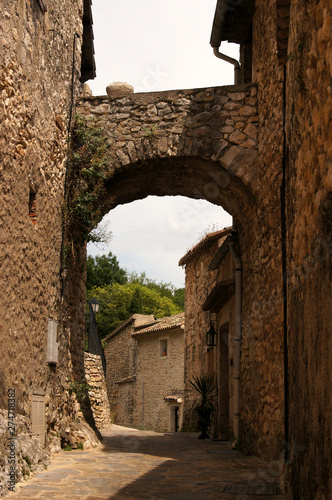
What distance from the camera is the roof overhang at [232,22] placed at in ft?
30.7

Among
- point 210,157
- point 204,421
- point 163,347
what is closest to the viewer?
point 210,157

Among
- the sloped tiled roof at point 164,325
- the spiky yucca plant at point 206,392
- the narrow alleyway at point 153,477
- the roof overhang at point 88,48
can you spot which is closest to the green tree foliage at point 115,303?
the sloped tiled roof at point 164,325

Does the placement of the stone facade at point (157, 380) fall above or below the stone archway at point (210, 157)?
below

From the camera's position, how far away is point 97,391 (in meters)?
14.1

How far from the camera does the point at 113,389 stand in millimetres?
30047

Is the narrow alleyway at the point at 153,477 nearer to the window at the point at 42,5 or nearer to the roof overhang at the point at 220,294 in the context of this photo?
the roof overhang at the point at 220,294

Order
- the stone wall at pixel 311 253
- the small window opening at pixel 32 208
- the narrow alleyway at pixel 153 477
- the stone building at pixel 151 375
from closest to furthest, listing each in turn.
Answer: the stone wall at pixel 311 253 < the narrow alleyway at pixel 153 477 < the small window opening at pixel 32 208 < the stone building at pixel 151 375

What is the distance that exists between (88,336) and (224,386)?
4024 millimetres

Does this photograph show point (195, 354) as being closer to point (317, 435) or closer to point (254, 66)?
point (254, 66)

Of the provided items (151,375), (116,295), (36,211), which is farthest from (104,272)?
(36,211)

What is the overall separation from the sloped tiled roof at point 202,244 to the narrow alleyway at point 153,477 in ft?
19.3

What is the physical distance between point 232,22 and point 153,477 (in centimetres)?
732

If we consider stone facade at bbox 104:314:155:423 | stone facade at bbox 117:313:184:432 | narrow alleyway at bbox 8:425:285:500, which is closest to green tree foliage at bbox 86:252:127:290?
stone facade at bbox 104:314:155:423

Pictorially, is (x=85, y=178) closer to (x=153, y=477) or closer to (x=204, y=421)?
(x=153, y=477)
